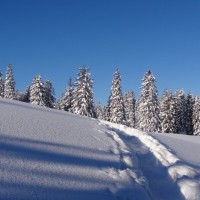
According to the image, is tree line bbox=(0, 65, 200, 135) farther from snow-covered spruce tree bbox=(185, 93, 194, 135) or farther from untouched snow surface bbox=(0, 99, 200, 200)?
untouched snow surface bbox=(0, 99, 200, 200)

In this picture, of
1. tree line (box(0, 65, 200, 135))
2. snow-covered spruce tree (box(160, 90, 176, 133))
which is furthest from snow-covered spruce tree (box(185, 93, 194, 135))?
snow-covered spruce tree (box(160, 90, 176, 133))

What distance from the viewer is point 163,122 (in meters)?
61.0

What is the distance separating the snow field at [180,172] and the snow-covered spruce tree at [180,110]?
49732mm

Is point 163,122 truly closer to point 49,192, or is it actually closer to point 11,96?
point 11,96

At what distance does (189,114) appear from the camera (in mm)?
69750

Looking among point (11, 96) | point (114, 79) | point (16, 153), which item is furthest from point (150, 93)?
point (16, 153)

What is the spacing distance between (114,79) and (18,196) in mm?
52418

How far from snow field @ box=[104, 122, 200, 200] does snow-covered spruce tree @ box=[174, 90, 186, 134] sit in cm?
4973

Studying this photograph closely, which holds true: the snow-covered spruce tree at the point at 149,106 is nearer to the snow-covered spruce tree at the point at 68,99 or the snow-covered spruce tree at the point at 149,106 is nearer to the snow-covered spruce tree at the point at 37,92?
the snow-covered spruce tree at the point at 68,99

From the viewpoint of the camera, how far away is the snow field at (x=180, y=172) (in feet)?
28.2

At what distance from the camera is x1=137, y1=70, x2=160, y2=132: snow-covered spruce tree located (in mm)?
55719

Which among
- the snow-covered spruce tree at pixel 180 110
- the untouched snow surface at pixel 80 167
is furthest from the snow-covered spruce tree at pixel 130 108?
the untouched snow surface at pixel 80 167

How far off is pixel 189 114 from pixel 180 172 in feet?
203

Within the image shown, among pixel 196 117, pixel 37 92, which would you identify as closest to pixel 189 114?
pixel 196 117
